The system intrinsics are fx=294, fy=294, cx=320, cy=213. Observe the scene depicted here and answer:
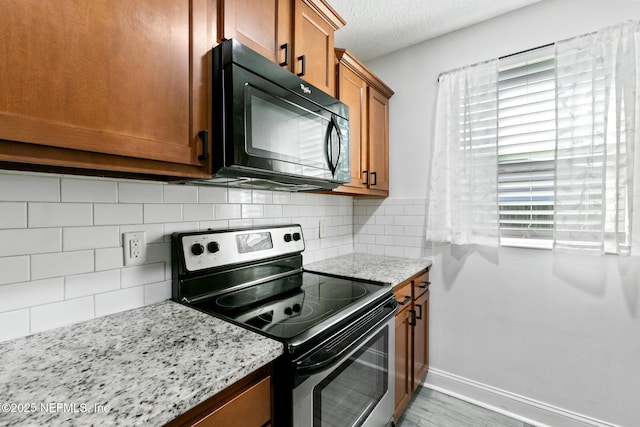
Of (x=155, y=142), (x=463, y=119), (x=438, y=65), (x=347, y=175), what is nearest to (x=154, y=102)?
(x=155, y=142)

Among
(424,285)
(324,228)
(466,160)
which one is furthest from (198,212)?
(466,160)

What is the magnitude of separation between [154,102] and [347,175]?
3.05 feet

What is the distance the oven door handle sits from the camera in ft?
2.88

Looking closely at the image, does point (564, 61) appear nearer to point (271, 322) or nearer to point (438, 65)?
point (438, 65)

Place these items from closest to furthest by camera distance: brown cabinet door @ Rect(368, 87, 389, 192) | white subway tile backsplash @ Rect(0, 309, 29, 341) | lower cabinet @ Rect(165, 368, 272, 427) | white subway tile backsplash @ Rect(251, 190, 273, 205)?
1. lower cabinet @ Rect(165, 368, 272, 427)
2. white subway tile backsplash @ Rect(0, 309, 29, 341)
3. white subway tile backsplash @ Rect(251, 190, 273, 205)
4. brown cabinet door @ Rect(368, 87, 389, 192)

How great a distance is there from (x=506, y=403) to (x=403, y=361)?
0.76m

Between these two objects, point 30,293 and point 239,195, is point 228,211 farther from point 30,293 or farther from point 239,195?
point 30,293

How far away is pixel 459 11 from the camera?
1.80 metres

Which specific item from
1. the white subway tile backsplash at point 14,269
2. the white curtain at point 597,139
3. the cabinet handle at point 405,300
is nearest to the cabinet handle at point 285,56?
the white subway tile backsplash at point 14,269

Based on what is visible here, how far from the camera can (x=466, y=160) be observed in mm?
1905

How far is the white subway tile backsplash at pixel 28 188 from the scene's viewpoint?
2.81 feet

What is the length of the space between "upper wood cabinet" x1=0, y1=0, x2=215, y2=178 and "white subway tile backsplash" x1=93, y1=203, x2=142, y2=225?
0.18 metres

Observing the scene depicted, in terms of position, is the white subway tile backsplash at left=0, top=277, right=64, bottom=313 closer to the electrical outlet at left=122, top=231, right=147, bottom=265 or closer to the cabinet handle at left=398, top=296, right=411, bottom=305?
the electrical outlet at left=122, top=231, right=147, bottom=265

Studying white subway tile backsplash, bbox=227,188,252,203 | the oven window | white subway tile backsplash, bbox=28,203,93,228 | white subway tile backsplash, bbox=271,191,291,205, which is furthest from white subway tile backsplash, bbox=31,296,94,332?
white subway tile backsplash, bbox=271,191,291,205
